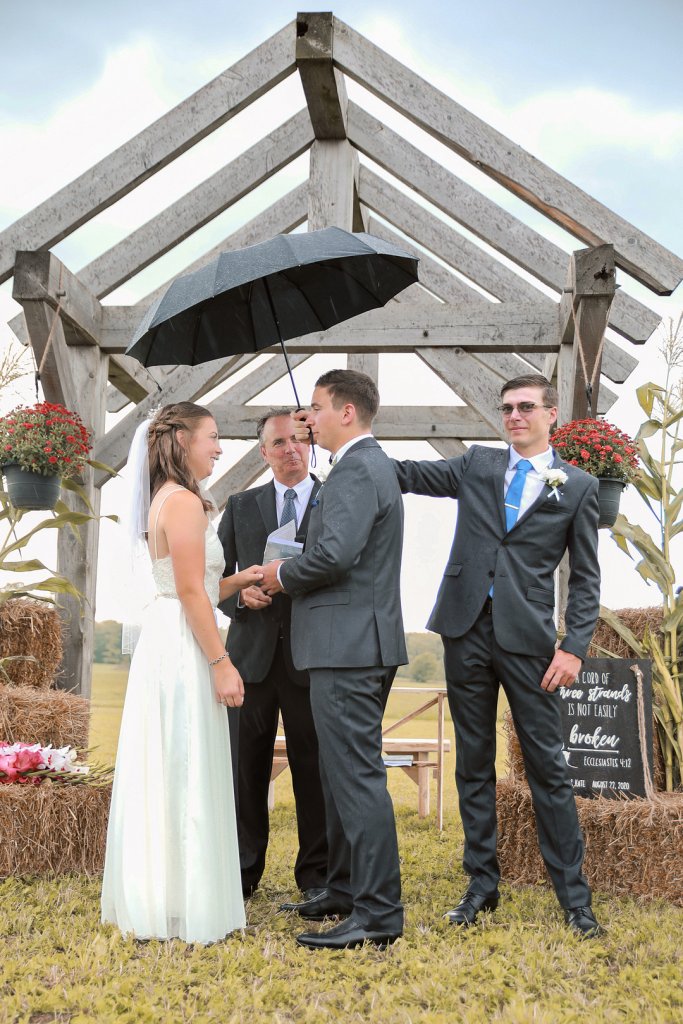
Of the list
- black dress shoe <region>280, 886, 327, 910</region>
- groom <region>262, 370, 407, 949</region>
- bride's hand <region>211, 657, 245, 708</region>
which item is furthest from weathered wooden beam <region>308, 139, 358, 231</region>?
black dress shoe <region>280, 886, 327, 910</region>

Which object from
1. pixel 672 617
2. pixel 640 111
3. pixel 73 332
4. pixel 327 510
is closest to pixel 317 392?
pixel 327 510

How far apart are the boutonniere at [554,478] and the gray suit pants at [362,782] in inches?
32.8

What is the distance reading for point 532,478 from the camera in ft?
11.1

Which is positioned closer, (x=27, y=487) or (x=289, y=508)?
(x=289, y=508)

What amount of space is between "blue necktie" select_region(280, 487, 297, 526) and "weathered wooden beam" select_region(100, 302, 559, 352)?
207 centimetres

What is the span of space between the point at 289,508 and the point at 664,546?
1.88 meters

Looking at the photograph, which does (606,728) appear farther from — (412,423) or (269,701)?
(412,423)

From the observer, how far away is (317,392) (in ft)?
10.5

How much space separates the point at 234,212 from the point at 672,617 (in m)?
6.33

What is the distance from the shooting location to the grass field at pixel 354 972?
2428 mm

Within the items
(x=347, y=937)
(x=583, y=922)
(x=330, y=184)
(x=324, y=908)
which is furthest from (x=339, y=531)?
(x=330, y=184)

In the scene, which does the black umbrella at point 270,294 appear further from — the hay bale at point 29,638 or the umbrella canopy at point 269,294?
the hay bale at point 29,638

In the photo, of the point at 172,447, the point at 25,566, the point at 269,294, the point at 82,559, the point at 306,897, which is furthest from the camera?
the point at 82,559

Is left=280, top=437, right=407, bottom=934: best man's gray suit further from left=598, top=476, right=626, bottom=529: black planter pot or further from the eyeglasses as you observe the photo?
left=598, top=476, right=626, bottom=529: black planter pot
